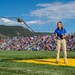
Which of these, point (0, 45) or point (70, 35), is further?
point (0, 45)

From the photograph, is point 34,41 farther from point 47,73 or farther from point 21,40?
Answer: point 47,73

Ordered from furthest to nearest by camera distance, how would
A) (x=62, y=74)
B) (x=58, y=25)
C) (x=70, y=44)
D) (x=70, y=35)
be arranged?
(x=70, y=35) < (x=70, y=44) < (x=58, y=25) < (x=62, y=74)

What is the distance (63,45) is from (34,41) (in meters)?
34.3

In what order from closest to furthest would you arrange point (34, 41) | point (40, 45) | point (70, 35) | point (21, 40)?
point (70, 35) < point (40, 45) < point (34, 41) < point (21, 40)

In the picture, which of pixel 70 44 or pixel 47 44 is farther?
pixel 47 44

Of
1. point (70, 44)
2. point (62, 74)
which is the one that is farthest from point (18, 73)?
point (70, 44)

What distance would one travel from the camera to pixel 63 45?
13.9 m

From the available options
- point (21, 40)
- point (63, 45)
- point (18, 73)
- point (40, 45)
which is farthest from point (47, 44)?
point (18, 73)

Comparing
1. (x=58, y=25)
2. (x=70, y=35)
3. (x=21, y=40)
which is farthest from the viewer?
(x=21, y=40)

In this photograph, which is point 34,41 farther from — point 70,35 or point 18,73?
point 18,73

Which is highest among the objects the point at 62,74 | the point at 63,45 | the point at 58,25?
the point at 58,25

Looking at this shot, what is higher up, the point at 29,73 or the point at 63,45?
the point at 63,45

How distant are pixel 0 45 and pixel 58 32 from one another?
138ft

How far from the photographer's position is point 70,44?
38812mm
